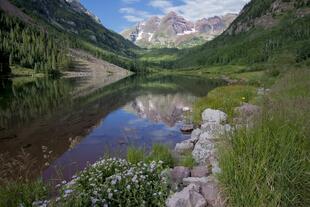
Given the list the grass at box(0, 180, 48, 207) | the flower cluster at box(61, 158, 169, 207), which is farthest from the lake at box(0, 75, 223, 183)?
the flower cluster at box(61, 158, 169, 207)

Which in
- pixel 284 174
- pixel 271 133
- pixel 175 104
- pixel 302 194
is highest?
pixel 271 133

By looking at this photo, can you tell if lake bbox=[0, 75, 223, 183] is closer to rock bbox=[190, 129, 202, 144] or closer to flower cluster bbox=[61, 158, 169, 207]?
rock bbox=[190, 129, 202, 144]

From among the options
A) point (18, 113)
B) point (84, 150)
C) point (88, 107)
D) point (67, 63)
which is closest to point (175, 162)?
point (84, 150)

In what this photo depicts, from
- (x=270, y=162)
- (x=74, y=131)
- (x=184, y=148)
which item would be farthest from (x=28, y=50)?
(x=270, y=162)

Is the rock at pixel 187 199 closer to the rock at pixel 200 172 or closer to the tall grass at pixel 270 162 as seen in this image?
the tall grass at pixel 270 162

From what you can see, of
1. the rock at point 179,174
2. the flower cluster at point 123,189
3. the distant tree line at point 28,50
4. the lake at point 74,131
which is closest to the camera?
the flower cluster at point 123,189

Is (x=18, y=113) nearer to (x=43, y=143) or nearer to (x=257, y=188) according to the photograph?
(x=43, y=143)

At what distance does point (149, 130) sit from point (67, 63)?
155389 mm

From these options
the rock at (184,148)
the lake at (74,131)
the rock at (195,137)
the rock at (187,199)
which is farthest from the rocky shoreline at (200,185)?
the rock at (195,137)

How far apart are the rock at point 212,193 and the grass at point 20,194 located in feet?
14.3

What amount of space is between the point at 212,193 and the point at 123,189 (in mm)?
2398

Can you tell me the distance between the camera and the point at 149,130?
2694 cm

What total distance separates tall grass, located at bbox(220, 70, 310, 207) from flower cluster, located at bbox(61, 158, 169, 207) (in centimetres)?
217

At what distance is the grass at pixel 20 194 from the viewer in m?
7.71
